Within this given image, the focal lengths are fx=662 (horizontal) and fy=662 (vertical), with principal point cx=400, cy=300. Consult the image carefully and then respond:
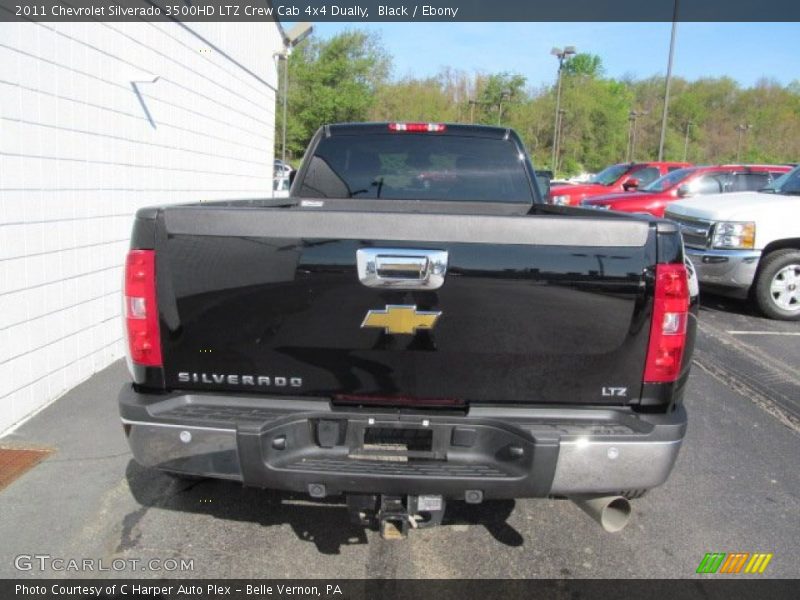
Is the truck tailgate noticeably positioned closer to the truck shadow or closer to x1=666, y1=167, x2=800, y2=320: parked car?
the truck shadow

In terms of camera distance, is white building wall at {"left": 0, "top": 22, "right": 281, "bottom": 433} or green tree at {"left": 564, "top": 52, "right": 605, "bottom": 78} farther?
green tree at {"left": 564, "top": 52, "right": 605, "bottom": 78}

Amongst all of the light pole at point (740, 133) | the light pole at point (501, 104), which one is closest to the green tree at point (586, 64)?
the light pole at point (740, 133)

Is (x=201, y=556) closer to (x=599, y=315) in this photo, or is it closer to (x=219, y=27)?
(x=599, y=315)

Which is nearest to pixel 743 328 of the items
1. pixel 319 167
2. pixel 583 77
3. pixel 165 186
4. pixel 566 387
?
pixel 319 167

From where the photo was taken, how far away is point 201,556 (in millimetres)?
2994

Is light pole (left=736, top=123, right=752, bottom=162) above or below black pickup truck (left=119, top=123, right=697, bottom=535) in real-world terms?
above

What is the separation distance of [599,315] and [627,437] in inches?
18.3

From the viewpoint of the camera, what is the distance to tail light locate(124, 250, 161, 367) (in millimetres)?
2498

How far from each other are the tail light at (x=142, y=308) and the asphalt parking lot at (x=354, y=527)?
103cm

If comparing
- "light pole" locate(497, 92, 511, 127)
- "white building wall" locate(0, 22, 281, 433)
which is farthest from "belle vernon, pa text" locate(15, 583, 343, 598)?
"light pole" locate(497, 92, 511, 127)

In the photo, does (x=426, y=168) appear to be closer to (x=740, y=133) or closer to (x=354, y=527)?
(x=354, y=527)

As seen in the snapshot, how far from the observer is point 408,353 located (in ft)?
8.21

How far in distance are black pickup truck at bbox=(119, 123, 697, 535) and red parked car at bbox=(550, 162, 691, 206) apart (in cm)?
Result: 1354

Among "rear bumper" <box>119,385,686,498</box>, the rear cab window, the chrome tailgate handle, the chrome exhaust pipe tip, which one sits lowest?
the chrome exhaust pipe tip
